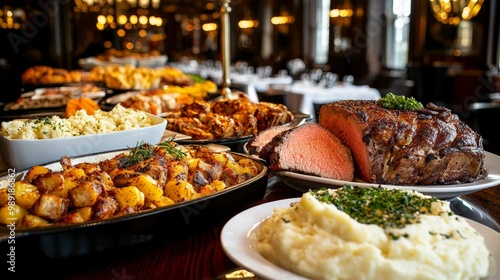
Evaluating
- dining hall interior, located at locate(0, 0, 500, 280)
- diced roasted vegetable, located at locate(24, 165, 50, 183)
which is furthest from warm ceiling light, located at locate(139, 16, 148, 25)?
diced roasted vegetable, located at locate(24, 165, 50, 183)

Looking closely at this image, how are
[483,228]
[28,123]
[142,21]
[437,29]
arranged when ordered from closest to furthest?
1. [483,228]
2. [28,123]
3. [437,29]
4. [142,21]

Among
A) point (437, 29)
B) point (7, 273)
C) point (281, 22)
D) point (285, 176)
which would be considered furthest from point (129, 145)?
point (281, 22)

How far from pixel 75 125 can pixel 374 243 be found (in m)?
1.48

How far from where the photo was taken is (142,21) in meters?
24.9

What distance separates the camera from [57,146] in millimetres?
1889

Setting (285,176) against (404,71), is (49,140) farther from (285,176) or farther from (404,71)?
(404,71)

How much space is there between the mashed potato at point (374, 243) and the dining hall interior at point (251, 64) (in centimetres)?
11

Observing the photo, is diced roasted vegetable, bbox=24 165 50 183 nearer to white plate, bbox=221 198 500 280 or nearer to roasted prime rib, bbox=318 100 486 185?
white plate, bbox=221 198 500 280

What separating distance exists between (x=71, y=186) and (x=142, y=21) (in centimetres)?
2479

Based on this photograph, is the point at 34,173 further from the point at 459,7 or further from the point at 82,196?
the point at 459,7

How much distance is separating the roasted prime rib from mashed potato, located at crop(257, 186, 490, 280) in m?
0.58

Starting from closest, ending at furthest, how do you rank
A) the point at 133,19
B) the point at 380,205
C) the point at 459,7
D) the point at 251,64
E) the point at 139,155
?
the point at 380,205, the point at 139,155, the point at 459,7, the point at 251,64, the point at 133,19

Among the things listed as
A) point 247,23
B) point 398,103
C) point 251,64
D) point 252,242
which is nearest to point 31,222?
point 252,242

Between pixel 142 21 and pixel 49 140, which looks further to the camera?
pixel 142 21
